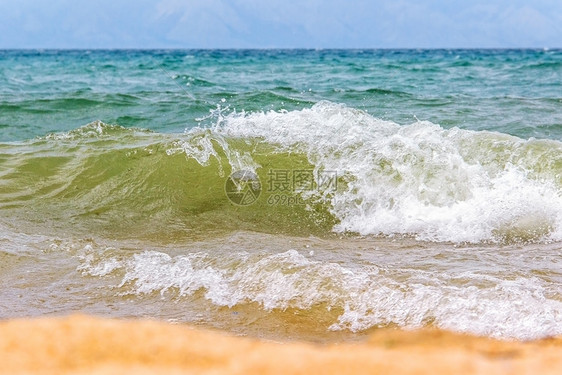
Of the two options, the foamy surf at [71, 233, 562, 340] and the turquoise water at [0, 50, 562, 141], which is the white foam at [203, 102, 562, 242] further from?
the turquoise water at [0, 50, 562, 141]

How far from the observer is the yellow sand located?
165 cm

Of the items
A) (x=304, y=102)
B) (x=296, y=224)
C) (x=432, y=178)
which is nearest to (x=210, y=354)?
(x=296, y=224)

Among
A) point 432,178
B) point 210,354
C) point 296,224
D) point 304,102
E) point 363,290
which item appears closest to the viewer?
point 210,354

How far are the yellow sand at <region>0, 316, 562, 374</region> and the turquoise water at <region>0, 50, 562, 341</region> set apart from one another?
1516mm

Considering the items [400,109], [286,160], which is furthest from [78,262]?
[400,109]

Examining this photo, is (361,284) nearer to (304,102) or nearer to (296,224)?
(296,224)

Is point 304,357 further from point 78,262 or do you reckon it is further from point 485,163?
point 485,163

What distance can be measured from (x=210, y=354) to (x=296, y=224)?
14.9 ft

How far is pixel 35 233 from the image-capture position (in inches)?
229

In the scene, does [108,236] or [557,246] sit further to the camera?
[108,236]

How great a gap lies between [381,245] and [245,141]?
3.19m

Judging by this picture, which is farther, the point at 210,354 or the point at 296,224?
the point at 296,224

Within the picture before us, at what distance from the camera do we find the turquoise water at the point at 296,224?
3.83 m

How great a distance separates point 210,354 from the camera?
1.87 metres
